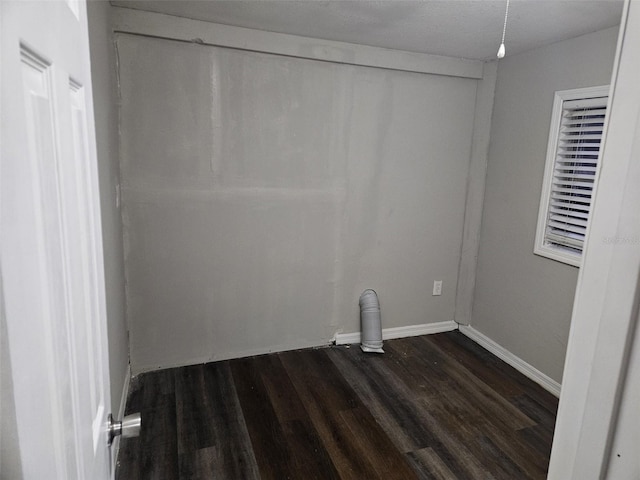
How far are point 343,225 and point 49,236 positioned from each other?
2.66m

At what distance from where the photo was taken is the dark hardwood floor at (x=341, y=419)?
1.96 metres

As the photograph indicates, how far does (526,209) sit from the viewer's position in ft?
9.34

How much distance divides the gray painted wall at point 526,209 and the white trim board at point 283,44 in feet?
1.44

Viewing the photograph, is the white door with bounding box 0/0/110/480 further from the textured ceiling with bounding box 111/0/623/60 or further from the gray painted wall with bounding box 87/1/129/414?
the textured ceiling with bounding box 111/0/623/60

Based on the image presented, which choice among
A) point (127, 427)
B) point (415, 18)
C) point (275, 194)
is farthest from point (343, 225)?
point (127, 427)

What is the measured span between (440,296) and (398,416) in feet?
4.52

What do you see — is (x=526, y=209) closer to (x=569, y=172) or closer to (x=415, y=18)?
(x=569, y=172)

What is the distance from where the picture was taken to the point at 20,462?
13.2 inches

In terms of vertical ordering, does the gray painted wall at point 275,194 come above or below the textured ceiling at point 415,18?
below

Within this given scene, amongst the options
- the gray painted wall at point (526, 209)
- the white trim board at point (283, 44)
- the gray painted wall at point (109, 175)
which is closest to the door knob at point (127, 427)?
the gray painted wall at point (109, 175)

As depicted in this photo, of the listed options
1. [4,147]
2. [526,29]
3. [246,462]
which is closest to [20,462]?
[4,147]

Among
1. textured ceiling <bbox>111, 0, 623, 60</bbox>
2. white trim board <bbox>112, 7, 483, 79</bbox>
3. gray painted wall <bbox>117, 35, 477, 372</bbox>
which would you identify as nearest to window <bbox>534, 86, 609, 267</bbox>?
textured ceiling <bbox>111, 0, 623, 60</bbox>

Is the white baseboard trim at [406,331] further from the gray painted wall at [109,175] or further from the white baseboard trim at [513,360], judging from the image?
the gray painted wall at [109,175]

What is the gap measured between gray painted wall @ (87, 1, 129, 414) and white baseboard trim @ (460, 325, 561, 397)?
266 centimetres
